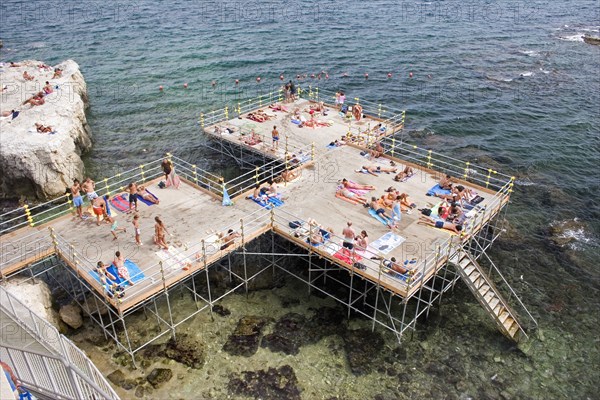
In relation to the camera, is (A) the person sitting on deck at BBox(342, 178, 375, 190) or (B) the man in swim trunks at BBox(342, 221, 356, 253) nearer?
(B) the man in swim trunks at BBox(342, 221, 356, 253)

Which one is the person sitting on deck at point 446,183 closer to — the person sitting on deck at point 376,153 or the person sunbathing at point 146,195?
the person sitting on deck at point 376,153

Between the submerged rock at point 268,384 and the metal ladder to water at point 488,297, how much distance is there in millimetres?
9934

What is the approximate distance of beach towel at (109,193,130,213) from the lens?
29.2 m

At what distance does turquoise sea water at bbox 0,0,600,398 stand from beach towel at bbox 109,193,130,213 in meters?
12.5

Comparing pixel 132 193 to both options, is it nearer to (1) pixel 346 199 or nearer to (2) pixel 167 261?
(2) pixel 167 261

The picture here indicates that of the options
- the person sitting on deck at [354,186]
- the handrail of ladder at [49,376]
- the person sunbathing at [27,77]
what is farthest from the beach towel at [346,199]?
the person sunbathing at [27,77]

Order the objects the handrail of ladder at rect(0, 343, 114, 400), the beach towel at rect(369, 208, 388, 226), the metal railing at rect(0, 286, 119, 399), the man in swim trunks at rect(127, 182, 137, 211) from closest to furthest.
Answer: the handrail of ladder at rect(0, 343, 114, 400) → the metal railing at rect(0, 286, 119, 399) → the beach towel at rect(369, 208, 388, 226) → the man in swim trunks at rect(127, 182, 137, 211)

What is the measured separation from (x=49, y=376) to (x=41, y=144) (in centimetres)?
2520

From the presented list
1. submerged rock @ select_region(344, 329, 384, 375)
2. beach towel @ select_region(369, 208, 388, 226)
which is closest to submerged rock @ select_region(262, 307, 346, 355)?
submerged rock @ select_region(344, 329, 384, 375)

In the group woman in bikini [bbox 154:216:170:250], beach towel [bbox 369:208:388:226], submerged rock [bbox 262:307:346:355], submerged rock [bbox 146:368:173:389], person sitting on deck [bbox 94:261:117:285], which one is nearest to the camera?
submerged rock [bbox 146:368:173:389]

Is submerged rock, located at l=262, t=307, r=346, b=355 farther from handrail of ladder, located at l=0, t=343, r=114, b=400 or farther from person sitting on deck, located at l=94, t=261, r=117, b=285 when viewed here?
handrail of ladder, located at l=0, t=343, r=114, b=400

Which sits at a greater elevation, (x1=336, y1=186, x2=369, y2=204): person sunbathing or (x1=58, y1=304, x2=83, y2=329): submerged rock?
(x1=336, y1=186, x2=369, y2=204): person sunbathing

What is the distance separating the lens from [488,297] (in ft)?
84.5

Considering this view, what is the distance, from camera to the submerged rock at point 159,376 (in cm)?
2244
